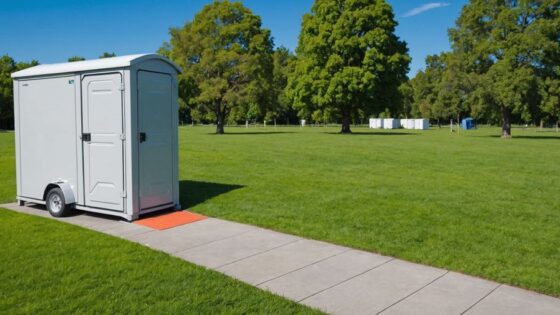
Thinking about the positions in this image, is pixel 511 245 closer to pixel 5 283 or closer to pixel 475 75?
pixel 5 283

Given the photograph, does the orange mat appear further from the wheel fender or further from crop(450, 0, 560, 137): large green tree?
crop(450, 0, 560, 137): large green tree

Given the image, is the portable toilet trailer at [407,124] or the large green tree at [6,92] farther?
the portable toilet trailer at [407,124]

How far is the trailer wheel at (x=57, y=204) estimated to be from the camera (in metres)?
7.27

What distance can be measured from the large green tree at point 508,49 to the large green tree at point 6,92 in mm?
56762

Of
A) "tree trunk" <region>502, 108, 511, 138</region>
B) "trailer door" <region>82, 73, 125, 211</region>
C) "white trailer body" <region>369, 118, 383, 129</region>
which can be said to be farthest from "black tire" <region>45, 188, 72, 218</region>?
"white trailer body" <region>369, 118, 383, 129</region>

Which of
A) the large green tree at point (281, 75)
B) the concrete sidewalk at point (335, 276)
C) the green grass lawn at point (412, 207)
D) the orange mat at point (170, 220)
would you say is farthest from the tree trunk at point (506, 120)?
the concrete sidewalk at point (335, 276)

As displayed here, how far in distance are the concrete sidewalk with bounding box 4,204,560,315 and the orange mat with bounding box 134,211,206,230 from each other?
268mm

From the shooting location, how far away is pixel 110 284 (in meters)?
4.36

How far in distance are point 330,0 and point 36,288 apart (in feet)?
149

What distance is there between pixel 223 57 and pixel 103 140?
39.1 meters

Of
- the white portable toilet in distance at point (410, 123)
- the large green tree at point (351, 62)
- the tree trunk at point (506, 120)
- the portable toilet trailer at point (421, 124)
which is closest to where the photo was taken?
the tree trunk at point (506, 120)

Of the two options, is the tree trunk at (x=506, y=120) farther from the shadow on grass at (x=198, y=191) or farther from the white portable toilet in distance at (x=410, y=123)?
the white portable toilet in distance at (x=410, y=123)

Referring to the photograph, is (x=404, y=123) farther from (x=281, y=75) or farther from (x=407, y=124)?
(x=281, y=75)

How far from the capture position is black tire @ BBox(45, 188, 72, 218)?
727 cm
